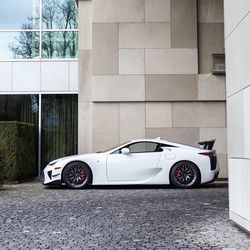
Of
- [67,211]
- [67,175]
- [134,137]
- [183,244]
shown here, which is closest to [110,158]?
[67,175]

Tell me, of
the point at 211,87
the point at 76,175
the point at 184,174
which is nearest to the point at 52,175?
the point at 76,175

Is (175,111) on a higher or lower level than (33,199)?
higher

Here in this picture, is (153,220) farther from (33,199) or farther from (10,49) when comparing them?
(10,49)

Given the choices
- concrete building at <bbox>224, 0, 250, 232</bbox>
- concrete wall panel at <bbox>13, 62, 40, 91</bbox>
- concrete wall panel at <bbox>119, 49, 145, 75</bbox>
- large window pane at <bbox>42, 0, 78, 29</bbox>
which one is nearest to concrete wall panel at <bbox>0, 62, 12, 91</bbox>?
concrete wall panel at <bbox>13, 62, 40, 91</bbox>

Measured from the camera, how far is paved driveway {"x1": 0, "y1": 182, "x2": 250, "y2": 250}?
5379 mm

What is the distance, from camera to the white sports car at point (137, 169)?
460 inches

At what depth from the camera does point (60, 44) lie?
1602 centimetres

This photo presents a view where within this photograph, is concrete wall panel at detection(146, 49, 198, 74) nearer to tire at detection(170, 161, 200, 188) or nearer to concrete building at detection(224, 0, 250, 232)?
tire at detection(170, 161, 200, 188)

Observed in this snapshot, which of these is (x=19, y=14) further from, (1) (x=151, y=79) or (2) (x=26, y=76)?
(1) (x=151, y=79)

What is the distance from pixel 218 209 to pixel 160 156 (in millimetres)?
3867

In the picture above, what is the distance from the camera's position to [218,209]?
7.98m

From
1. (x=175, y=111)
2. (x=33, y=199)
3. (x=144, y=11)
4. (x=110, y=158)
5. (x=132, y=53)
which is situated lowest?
(x=33, y=199)

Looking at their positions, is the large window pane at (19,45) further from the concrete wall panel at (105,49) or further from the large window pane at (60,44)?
the concrete wall panel at (105,49)

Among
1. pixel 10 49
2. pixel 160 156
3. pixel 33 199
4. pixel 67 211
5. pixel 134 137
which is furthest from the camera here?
pixel 10 49
